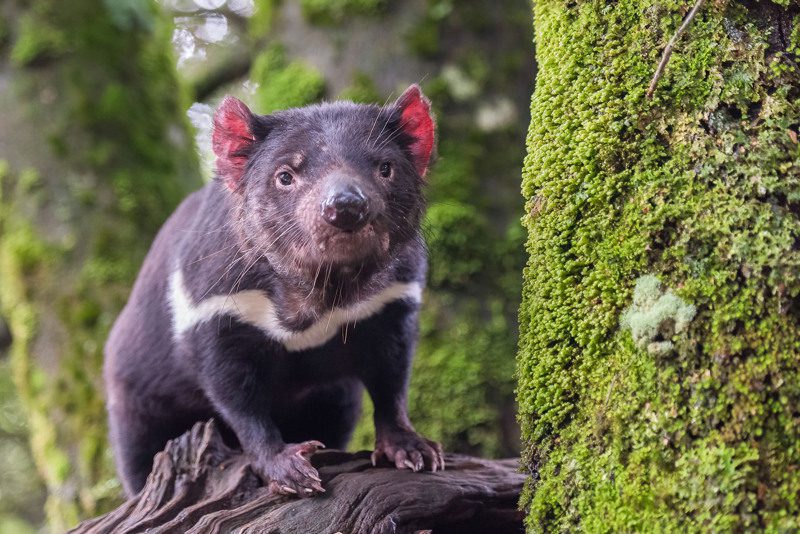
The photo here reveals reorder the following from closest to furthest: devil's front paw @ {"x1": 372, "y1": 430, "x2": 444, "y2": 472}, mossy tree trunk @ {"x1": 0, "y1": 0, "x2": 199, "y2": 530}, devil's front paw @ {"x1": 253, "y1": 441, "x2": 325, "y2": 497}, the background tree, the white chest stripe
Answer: devil's front paw @ {"x1": 253, "y1": 441, "x2": 325, "y2": 497}
devil's front paw @ {"x1": 372, "y1": 430, "x2": 444, "y2": 472}
the white chest stripe
the background tree
mossy tree trunk @ {"x1": 0, "y1": 0, "x2": 199, "y2": 530}

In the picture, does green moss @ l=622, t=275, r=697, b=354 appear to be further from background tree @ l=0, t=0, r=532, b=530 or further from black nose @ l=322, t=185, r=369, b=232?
background tree @ l=0, t=0, r=532, b=530

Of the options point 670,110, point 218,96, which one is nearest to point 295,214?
point 670,110

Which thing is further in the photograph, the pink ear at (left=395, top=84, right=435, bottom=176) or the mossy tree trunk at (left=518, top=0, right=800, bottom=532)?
the pink ear at (left=395, top=84, right=435, bottom=176)

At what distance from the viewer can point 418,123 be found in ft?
11.5

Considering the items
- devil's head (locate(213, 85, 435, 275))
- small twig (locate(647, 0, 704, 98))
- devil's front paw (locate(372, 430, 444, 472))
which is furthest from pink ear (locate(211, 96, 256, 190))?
small twig (locate(647, 0, 704, 98))

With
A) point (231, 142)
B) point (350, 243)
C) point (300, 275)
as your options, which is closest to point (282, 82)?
point (231, 142)

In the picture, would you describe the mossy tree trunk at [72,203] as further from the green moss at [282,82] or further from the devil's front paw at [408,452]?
the devil's front paw at [408,452]

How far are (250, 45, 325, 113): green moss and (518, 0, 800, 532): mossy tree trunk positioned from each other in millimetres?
2905

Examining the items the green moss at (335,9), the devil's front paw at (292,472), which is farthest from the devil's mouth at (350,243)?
the green moss at (335,9)

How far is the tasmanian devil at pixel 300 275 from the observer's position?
315 cm

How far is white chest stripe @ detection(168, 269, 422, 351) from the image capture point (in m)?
3.44

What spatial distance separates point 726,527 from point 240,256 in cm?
217

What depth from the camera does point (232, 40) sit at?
803cm

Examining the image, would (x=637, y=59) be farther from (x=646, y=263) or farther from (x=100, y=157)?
(x=100, y=157)
